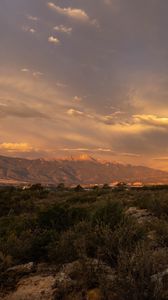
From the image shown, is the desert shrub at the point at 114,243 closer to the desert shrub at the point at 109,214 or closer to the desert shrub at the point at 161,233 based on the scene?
the desert shrub at the point at 161,233

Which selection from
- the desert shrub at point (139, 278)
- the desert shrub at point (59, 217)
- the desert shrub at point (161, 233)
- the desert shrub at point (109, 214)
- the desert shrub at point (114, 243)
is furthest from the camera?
the desert shrub at point (59, 217)

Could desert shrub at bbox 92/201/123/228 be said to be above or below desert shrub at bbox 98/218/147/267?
above

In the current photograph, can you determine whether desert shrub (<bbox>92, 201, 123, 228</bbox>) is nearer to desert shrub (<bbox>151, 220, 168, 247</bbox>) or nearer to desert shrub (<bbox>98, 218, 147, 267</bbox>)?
desert shrub (<bbox>151, 220, 168, 247</bbox>)

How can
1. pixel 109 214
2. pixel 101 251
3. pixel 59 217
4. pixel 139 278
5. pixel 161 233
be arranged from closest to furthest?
pixel 139 278 < pixel 101 251 < pixel 161 233 < pixel 109 214 < pixel 59 217

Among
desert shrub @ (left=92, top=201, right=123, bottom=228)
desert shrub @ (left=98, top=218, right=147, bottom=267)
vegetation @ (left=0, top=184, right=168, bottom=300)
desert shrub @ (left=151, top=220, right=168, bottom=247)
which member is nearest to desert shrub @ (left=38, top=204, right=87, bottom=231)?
vegetation @ (left=0, top=184, right=168, bottom=300)

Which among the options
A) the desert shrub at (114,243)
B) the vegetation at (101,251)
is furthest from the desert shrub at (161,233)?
the desert shrub at (114,243)

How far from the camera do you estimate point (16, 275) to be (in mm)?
7973

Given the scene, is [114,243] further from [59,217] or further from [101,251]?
[59,217]

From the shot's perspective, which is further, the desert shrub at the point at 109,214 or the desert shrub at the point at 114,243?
the desert shrub at the point at 109,214

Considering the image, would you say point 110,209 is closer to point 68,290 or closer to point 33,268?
point 33,268

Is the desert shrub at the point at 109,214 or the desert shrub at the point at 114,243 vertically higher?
the desert shrub at the point at 109,214

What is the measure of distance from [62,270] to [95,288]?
4.38ft

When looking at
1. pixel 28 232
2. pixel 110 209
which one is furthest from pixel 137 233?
pixel 28 232

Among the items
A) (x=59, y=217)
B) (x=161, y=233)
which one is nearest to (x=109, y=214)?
(x=161, y=233)
